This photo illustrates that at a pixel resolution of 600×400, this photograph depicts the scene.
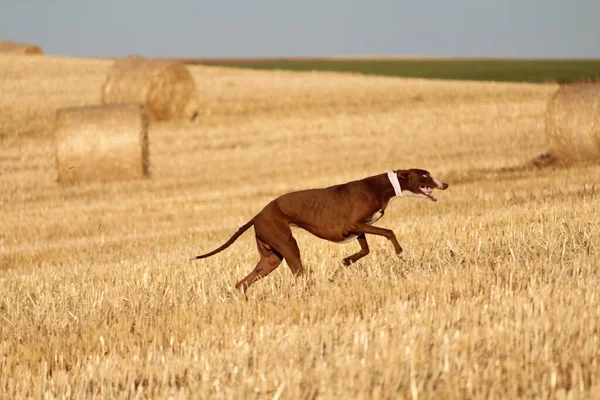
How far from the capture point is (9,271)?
1128cm

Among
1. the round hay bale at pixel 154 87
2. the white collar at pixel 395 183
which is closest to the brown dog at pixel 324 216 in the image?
the white collar at pixel 395 183

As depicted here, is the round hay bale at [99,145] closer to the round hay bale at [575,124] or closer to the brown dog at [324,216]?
the round hay bale at [575,124]

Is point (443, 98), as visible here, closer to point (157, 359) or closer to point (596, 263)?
point (596, 263)

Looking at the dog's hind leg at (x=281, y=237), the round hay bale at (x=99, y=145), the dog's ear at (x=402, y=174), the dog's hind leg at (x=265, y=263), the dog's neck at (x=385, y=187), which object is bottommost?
the round hay bale at (x=99, y=145)

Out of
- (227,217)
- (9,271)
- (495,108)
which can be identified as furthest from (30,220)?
(495,108)

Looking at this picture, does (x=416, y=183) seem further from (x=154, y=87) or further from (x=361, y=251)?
(x=154, y=87)

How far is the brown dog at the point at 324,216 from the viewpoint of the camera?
25.4 feet

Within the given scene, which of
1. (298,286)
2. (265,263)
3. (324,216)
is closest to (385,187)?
(324,216)

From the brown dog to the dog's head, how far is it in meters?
0.08

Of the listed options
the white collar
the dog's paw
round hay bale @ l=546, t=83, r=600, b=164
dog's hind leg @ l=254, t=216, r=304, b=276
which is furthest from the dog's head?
round hay bale @ l=546, t=83, r=600, b=164

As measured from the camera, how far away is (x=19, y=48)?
4172cm

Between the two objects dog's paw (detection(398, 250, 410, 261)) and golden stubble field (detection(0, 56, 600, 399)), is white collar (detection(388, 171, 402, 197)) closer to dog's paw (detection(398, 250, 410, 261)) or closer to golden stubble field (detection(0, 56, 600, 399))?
dog's paw (detection(398, 250, 410, 261))

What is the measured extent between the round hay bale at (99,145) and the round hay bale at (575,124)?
7.65 metres

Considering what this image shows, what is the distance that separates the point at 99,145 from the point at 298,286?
40.6 feet
